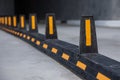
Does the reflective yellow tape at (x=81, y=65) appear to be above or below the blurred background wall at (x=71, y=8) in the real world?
below

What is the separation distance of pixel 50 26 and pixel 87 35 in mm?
2202

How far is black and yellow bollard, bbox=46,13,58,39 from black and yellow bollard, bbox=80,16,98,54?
2.13m

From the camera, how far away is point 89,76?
374cm

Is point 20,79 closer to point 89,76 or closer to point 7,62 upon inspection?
point 89,76

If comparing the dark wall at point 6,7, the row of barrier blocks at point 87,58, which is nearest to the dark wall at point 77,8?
the dark wall at point 6,7

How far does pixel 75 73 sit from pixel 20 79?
33.1 inches

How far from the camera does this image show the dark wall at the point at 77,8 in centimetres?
1543

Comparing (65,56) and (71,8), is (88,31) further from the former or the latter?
(71,8)

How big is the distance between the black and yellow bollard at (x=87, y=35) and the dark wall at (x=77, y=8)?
10847 mm

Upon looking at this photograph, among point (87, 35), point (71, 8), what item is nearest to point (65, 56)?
point (87, 35)

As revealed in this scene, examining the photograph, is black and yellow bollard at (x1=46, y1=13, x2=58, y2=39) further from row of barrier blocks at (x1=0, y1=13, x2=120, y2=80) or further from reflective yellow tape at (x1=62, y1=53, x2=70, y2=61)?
reflective yellow tape at (x1=62, y1=53, x2=70, y2=61)

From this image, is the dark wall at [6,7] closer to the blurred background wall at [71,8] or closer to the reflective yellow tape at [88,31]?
the blurred background wall at [71,8]

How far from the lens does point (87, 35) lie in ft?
14.0

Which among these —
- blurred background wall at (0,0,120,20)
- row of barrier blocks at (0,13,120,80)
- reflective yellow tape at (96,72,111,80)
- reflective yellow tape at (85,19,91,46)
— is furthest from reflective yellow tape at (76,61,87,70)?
blurred background wall at (0,0,120,20)
